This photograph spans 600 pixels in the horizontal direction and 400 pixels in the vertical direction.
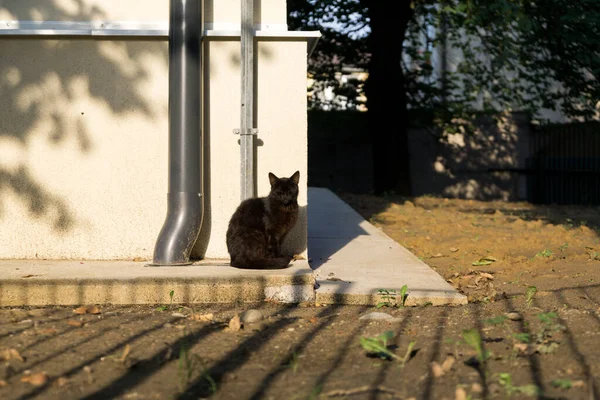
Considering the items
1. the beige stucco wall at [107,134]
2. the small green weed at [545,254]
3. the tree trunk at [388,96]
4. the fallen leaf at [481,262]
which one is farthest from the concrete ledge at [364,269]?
the tree trunk at [388,96]

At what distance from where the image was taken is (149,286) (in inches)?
213

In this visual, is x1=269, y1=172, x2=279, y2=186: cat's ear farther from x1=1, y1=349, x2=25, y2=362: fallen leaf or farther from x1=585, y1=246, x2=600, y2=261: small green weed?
x1=585, y1=246, x2=600, y2=261: small green weed

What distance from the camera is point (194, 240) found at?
20.6 feet

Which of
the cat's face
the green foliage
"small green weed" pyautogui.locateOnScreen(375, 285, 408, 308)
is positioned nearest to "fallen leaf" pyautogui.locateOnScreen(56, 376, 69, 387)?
"small green weed" pyautogui.locateOnScreen(375, 285, 408, 308)

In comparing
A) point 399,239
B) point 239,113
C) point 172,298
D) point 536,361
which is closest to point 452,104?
point 399,239

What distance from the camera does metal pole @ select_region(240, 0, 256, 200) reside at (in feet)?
20.8

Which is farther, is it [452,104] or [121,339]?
[452,104]

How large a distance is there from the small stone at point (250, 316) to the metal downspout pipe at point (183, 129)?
1.46m

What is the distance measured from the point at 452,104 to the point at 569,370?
14119 millimetres

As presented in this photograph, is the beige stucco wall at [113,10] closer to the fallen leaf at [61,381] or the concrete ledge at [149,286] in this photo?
the concrete ledge at [149,286]

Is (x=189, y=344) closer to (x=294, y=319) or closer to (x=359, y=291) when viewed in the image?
(x=294, y=319)

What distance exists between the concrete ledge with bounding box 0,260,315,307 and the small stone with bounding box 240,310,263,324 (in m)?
0.64

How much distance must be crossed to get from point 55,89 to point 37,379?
3.58m

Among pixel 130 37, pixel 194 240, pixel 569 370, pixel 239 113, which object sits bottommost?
pixel 569 370
